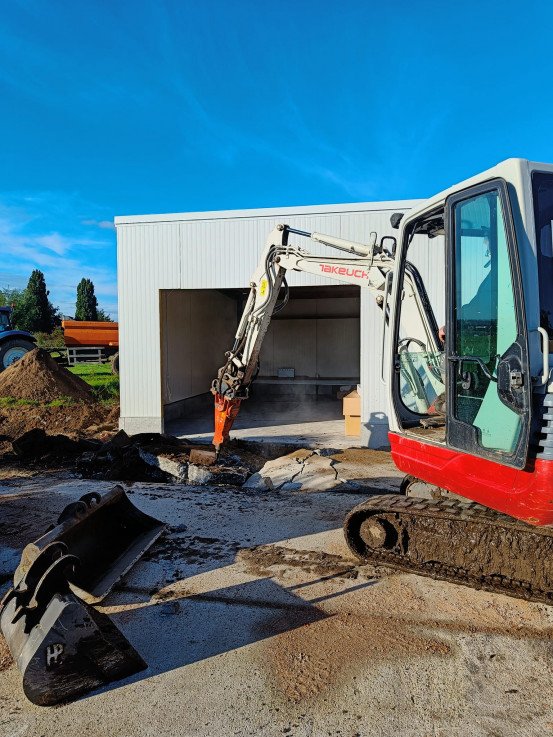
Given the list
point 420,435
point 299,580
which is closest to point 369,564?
point 299,580

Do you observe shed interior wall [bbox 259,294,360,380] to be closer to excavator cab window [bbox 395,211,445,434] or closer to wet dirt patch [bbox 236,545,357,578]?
excavator cab window [bbox 395,211,445,434]

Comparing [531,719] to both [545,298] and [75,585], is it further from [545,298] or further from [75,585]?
[75,585]

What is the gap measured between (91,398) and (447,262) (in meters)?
13.6

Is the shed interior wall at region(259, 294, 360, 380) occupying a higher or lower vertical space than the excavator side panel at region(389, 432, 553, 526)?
higher

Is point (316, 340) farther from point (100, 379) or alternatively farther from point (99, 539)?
point (99, 539)

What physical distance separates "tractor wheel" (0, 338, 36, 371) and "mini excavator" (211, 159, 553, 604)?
17.5 metres

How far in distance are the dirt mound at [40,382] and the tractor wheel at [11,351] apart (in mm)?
3462

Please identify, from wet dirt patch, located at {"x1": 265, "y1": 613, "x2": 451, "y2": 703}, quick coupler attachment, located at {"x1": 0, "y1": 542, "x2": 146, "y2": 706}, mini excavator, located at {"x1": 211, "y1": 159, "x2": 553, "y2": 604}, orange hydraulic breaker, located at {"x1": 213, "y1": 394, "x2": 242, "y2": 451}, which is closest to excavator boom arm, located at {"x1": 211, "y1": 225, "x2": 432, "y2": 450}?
orange hydraulic breaker, located at {"x1": 213, "y1": 394, "x2": 242, "y2": 451}

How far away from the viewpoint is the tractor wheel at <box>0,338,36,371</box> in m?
18.6

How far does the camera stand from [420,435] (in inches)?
155

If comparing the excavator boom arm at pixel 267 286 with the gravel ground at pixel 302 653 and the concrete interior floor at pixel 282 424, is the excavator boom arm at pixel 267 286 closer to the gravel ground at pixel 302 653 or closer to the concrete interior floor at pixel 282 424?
the concrete interior floor at pixel 282 424

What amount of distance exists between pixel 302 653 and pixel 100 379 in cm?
1779

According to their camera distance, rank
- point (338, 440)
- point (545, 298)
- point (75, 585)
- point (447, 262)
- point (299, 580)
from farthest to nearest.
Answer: point (338, 440) → point (299, 580) → point (75, 585) → point (447, 262) → point (545, 298)

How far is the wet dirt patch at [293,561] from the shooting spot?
4.19 meters
